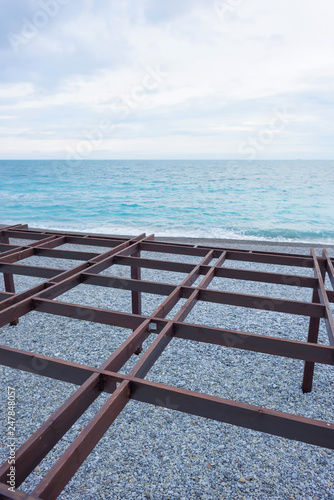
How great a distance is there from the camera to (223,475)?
12.1ft

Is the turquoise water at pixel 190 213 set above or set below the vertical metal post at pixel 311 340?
below

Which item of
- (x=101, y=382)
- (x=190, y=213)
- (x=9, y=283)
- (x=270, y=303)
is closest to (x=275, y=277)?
(x=270, y=303)

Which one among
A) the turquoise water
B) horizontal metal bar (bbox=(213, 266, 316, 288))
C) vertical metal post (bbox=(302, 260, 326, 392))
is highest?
horizontal metal bar (bbox=(213, 266, 316, 288))

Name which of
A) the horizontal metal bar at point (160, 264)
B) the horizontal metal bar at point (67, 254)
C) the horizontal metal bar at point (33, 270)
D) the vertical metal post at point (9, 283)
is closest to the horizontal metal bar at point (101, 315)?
the horizontal metal bar at point (33, 270)

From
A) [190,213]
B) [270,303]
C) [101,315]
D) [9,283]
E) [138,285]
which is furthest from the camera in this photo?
[190,213]

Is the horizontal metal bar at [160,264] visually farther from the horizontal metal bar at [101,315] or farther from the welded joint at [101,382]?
the welded joint at [101,382]

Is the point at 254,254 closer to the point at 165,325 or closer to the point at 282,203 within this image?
the point at 165,325

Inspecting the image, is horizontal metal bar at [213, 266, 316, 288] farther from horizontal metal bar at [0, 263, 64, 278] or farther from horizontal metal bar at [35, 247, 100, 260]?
horizontal metal bar at [0, 263, 64, 278]

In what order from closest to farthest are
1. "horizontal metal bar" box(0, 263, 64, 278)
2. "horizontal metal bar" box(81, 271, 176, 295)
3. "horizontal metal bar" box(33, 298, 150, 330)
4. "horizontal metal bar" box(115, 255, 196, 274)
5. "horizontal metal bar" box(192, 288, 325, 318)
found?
"horizontal metal bar" box(33, 298, 150, 330)
"horizontal metal bar" box(192, 288, 325, 318)
"horizontal metal bar" box(81, 271, 176, 295)
"horizontal metal bar" box(0, 263, 64, 278)
"horizontal metal bar" box(115, 255, 196, 274)

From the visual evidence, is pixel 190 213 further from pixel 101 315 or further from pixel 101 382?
pixel 101 382

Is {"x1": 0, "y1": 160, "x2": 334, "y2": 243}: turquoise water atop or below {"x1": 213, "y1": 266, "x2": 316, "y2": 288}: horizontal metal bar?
below

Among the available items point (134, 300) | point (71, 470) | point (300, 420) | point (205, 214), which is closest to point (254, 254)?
point (134, 300)

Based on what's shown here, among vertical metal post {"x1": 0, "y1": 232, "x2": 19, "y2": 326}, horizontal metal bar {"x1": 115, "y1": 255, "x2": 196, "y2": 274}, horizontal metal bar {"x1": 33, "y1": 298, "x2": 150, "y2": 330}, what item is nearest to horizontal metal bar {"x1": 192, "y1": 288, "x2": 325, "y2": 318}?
horizontal metal bar {"x1": 33, "y1": 298, "x2": 150, "y2": 330}

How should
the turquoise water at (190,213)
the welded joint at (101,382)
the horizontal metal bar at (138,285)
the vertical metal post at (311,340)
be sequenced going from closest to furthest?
the welded joint at (101,382)
the horizontal metal bar at (138,285)
the vertical metal post at (311,340)
the turquoise water at (190,213)
